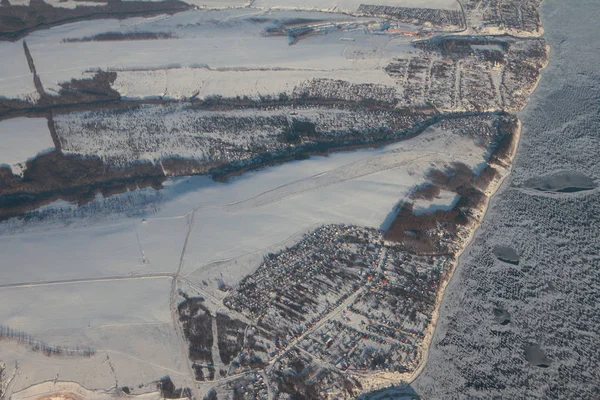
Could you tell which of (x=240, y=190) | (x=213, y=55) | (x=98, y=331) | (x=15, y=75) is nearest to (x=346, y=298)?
A: (x=240, y=190)

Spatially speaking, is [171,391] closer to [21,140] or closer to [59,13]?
[21,140]

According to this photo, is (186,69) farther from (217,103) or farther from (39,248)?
(39,248)

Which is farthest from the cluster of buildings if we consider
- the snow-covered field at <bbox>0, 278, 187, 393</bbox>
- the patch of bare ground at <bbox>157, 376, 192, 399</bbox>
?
the patch of bare ground at <bbox>157, 376, 192, 399</bbox>

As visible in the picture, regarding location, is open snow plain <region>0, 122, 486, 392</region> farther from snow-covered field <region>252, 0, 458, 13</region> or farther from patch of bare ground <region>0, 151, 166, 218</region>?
snow-covered field <region>252, 0, 458, 13</region>

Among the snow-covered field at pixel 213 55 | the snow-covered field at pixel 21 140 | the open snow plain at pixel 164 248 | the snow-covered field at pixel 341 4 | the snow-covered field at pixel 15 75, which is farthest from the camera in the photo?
the snow-covered field at pixel 341 4

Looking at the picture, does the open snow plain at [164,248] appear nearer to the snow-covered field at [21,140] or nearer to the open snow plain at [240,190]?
the open snow plain at [240,190]

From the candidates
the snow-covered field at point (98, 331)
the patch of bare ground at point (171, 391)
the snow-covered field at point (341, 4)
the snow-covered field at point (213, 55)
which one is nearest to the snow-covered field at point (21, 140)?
the snow-covered field at point (213, 55)
